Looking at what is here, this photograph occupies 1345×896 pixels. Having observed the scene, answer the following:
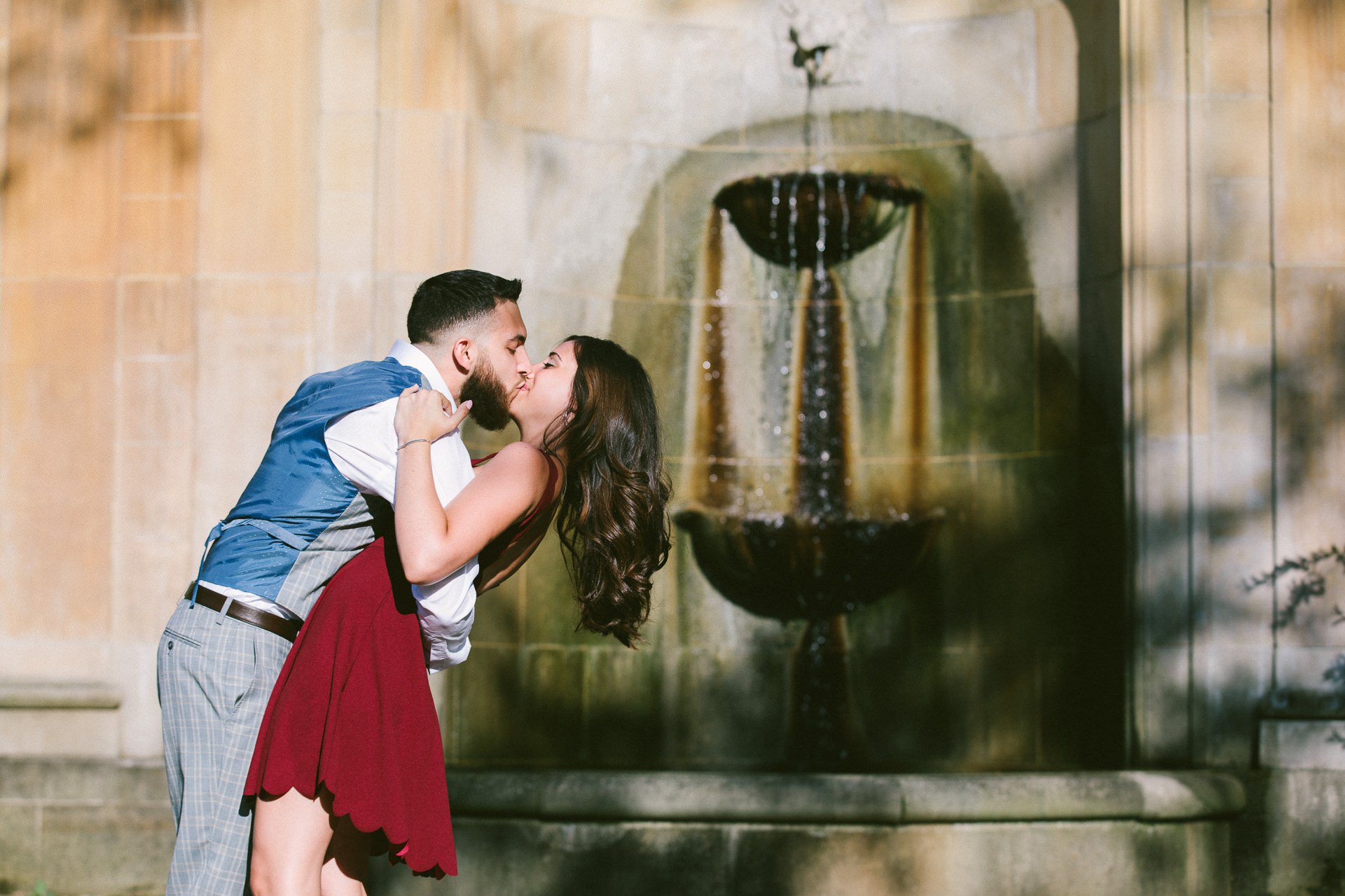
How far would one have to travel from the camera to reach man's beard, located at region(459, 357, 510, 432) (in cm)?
283

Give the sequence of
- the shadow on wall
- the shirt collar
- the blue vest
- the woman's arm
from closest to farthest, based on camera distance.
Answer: the woman's arm → the blue vest → the shirt collar → the shadow on wall

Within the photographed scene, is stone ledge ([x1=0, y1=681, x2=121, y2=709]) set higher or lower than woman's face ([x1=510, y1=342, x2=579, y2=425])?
lower

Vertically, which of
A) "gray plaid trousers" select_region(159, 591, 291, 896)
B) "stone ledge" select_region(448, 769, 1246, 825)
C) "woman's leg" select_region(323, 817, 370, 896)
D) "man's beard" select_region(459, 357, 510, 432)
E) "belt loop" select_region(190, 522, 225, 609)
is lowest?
"stone ledge" select_region(448, 769, 1246, 825)

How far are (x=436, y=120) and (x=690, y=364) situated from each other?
200 centimetres

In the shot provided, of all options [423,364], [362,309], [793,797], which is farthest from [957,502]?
[423,364]

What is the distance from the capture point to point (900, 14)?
24.3 ft

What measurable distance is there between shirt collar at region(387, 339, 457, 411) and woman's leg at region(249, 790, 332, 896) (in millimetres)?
795

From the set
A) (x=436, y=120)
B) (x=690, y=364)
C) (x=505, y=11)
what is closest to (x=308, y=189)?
(x=436, y=120)

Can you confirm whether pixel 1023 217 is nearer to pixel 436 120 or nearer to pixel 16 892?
pixel 436 120

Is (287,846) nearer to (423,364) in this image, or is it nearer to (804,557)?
(423,364)

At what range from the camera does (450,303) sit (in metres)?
2.84

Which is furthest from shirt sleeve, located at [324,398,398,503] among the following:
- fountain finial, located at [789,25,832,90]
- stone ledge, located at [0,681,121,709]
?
fountain finial, located at [789,25,832,90]

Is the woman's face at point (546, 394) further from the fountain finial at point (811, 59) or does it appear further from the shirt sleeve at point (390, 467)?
the fountain finial at point (811, 59)

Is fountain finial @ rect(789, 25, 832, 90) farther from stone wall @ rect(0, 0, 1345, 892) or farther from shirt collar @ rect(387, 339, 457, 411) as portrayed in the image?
shirt collar @ rect(387, 339, 457, 411)
